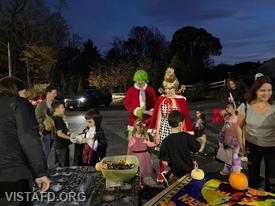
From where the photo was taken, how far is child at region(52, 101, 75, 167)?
22.3 feet

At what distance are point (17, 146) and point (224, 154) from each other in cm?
542

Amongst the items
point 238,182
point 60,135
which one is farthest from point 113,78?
point 238,182

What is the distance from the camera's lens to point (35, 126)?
322 centimetres

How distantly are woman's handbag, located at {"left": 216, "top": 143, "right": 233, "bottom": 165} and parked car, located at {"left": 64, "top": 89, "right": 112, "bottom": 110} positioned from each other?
1855cm

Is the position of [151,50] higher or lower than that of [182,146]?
higher

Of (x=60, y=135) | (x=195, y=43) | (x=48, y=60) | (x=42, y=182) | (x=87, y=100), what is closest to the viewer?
(x=42, y=182)

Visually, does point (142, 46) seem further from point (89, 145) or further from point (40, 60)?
point (89, 145)

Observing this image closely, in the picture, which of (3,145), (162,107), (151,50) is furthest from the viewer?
(151,50)

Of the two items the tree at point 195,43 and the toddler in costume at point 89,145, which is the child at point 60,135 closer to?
the toddler in costume at point 89,145

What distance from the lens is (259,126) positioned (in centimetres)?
500

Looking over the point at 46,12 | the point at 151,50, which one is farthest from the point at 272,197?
the point at 151,50

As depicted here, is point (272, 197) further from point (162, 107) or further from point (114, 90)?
point (114, 90)

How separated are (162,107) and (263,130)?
1931 millimetres

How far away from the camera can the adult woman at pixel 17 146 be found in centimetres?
314
